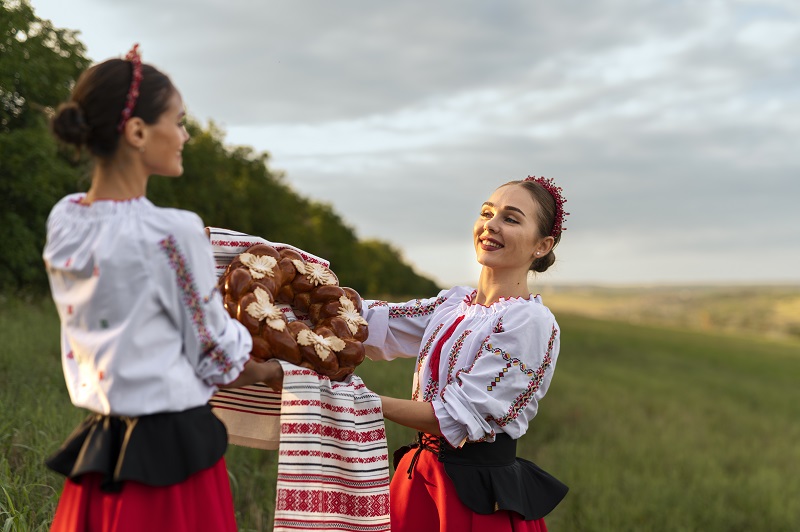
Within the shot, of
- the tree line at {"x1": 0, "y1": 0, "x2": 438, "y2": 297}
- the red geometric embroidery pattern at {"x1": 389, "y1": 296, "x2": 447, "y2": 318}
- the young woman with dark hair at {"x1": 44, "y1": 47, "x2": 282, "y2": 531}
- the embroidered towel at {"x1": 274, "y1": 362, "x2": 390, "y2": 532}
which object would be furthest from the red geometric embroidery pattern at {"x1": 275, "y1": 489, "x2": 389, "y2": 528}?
the tree line at {"x1": 0, "y1": 0, "x2": 438, "y2": 297}

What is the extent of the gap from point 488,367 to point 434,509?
29.6 inches

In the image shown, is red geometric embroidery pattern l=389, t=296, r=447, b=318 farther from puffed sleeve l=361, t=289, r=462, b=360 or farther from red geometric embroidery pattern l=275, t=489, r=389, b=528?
red geometric embroidery pattern l=275, t=489, r=389, b=528

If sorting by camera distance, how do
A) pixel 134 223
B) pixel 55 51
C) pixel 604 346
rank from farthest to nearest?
pixel 604 346, pixel 55 51, pixel 134 223

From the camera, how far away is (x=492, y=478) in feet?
10.9

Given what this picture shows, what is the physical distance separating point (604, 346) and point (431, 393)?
3271 cm

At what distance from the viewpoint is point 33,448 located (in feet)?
16.0

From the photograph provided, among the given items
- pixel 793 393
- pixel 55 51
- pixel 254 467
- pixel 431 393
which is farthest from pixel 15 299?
pixel 793 393

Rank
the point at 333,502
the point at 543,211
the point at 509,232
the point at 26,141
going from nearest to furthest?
1. the point at 333,502
2. the point at 509,232
3. the point at 543,211
4. the point at 26,141

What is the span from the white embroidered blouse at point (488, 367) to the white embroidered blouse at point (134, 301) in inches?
47.4

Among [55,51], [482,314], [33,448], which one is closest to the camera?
[482,314]

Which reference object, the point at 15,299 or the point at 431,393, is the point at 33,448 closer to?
the point at 431,393

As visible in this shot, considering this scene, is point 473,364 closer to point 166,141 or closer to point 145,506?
point 145,506

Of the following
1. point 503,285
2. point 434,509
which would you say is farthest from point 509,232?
point 434,509

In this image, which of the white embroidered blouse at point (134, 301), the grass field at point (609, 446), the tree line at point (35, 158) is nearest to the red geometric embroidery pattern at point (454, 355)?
the white embroidered blouse at point (134, 301)
